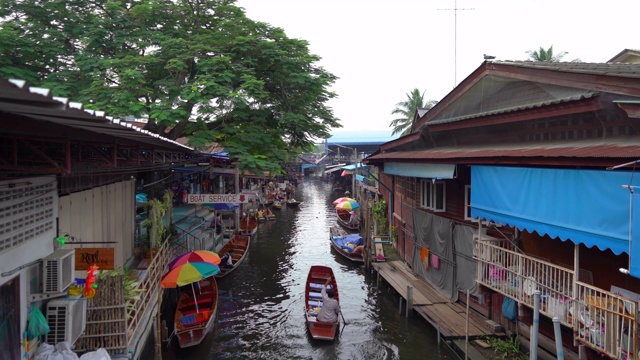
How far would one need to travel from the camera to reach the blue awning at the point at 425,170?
42.6ft

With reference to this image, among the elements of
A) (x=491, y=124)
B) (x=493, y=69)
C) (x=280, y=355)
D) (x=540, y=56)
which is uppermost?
(x=540, y=56)

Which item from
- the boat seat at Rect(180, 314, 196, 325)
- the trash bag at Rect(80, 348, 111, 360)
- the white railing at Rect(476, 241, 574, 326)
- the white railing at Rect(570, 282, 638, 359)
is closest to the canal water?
the boat seat at Rect(180, 314, 196, 325)

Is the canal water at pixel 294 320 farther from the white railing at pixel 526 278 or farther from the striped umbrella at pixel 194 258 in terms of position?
the white railing at pixel 526 278

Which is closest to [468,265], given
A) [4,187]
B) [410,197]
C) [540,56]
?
[410,197]

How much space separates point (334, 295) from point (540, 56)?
35.9 metres

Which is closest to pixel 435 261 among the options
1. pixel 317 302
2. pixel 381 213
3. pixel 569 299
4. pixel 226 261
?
pixel 317 302

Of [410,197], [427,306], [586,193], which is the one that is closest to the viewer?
[586,193]

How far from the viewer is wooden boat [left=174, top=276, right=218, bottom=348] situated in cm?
1394

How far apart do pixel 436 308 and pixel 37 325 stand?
40.1ft

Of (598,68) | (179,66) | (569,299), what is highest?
(179,66)

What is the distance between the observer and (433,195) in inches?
675

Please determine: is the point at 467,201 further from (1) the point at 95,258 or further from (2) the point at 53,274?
(2) the point at 53,274

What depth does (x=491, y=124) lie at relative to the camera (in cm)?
1300

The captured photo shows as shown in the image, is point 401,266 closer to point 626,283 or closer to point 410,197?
point 410,197
